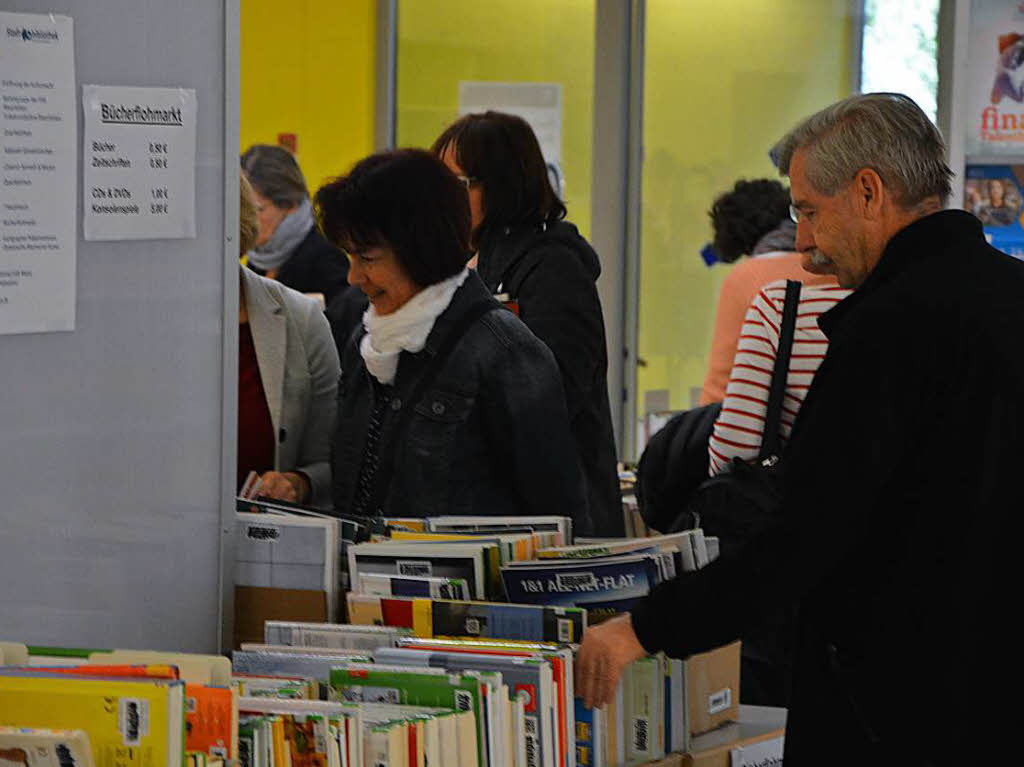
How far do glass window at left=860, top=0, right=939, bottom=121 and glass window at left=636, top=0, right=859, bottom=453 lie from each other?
16.0 inches

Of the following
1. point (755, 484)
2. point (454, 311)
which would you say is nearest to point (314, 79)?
point (755, 484)

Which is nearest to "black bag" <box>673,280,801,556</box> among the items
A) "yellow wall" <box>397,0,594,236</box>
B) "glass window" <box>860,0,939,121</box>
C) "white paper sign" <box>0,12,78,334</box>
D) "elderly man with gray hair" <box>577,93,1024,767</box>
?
"elderly man with gray hair" <box>577,93,1024,767</box>

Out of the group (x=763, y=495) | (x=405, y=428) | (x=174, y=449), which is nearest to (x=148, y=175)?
(x=174, y=449)

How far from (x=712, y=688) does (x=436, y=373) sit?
84 centimetres

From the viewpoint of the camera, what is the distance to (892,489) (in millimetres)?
2271

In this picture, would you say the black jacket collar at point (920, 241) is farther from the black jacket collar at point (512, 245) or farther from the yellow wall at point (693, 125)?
the yellow wall at point (693, 125)

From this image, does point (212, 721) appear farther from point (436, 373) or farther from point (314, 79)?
point (314, 79)

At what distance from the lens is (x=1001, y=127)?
6.45 m

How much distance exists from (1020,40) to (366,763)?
5095mm

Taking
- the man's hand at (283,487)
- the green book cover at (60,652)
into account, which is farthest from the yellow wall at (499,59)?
the green book cover at (60,652)

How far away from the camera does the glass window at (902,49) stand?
270 inches

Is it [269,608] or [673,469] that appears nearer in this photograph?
[269,608]

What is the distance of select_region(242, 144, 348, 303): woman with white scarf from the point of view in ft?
21.7

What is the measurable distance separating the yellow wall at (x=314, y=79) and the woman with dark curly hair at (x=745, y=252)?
3.75m
